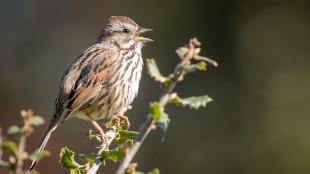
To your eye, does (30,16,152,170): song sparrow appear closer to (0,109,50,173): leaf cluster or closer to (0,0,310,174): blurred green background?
(0,109,50,173): leaf cluster

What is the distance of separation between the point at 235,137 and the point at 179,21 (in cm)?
213

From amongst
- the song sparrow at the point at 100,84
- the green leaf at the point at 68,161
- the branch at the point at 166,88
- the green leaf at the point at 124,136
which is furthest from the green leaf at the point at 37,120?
the song sparrow at the point at 100,84

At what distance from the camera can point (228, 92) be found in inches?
486

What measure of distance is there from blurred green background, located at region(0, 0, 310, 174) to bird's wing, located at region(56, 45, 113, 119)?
5.48 metres

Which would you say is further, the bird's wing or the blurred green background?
the blurred green background

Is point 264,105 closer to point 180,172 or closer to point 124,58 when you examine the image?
point 180,172

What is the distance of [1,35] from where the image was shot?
1483cm

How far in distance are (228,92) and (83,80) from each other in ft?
22.5

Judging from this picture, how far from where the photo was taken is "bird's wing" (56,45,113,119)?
18.3 feet

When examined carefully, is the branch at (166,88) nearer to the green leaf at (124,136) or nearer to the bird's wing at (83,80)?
the green leaf at (124,136)

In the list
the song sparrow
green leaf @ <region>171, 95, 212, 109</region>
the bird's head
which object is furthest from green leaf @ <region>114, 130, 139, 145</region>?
the bird's head

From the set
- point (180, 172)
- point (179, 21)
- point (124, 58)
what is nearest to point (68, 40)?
point (179, 21)

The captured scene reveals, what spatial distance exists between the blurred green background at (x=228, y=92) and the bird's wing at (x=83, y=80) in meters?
5.48

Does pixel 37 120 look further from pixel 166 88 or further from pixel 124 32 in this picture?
pixel 124 32
